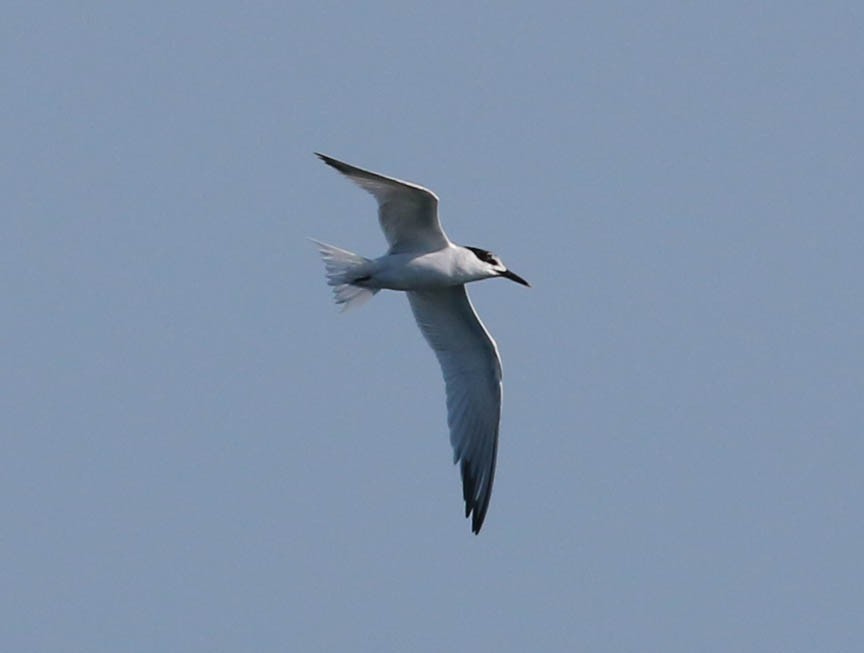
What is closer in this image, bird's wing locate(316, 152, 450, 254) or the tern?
bird's wing locate(316, 152, 450, 254)

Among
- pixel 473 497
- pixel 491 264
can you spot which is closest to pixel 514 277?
pixel 491 264

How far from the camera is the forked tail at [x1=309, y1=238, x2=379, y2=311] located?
1575cm

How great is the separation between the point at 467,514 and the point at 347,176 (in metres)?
4.08

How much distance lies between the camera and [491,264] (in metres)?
16.4

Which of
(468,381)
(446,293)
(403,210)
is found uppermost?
(403,210)

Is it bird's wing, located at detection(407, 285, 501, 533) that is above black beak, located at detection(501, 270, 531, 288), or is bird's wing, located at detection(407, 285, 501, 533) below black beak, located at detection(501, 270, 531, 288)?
below

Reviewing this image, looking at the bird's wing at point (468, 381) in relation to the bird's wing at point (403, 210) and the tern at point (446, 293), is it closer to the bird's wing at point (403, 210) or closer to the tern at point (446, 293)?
the tern at point (446, 293)

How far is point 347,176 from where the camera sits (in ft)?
48.0

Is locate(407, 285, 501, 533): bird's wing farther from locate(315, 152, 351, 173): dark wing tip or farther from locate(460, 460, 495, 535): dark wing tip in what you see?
locate(315, 152, 351, 173): dark wing tip

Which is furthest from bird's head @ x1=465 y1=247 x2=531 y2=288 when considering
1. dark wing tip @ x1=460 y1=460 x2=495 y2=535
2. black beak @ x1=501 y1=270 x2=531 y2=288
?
dark wing tip @ x1=460 y1=460 x2=495 y2=535

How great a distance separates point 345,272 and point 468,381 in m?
2.09

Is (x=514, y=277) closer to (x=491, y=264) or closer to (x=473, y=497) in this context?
(x=491, y=264)

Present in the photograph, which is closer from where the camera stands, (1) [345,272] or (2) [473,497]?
(1) [345,272]

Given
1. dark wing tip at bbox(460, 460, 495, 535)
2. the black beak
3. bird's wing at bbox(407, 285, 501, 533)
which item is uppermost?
the black beak
